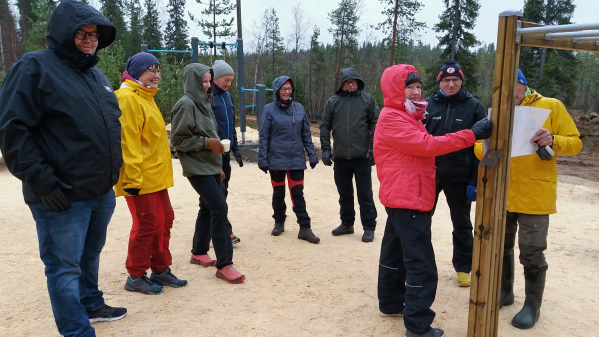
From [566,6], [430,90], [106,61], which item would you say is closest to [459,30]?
[430,90]

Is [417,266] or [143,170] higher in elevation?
[143,170]

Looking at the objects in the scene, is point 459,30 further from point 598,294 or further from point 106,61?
point 598,294

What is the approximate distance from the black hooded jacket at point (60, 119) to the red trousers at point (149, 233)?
665 mm

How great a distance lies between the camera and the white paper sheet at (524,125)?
2.54 m

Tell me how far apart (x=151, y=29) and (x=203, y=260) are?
3209 centimetres

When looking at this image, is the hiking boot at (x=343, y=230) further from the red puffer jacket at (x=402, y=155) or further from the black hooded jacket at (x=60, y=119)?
the black hooded jacket at (x=60, y=119)

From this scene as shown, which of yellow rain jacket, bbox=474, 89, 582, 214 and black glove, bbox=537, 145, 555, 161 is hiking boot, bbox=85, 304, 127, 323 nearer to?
yellow rain jacket, bbox=474, 89, 582, 214

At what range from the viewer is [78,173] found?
95.3 inches

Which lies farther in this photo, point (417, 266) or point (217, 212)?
point (217, 212)

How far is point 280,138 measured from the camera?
5027 mm

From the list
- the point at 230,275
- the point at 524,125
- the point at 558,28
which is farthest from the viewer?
the point at 230,275

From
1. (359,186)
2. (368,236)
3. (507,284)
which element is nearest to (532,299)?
(507,284)

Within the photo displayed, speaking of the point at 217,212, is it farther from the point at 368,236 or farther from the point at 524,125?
the point at 524,125

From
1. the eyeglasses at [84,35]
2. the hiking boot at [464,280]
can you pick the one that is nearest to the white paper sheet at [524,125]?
the hiking boot at [464,280]
